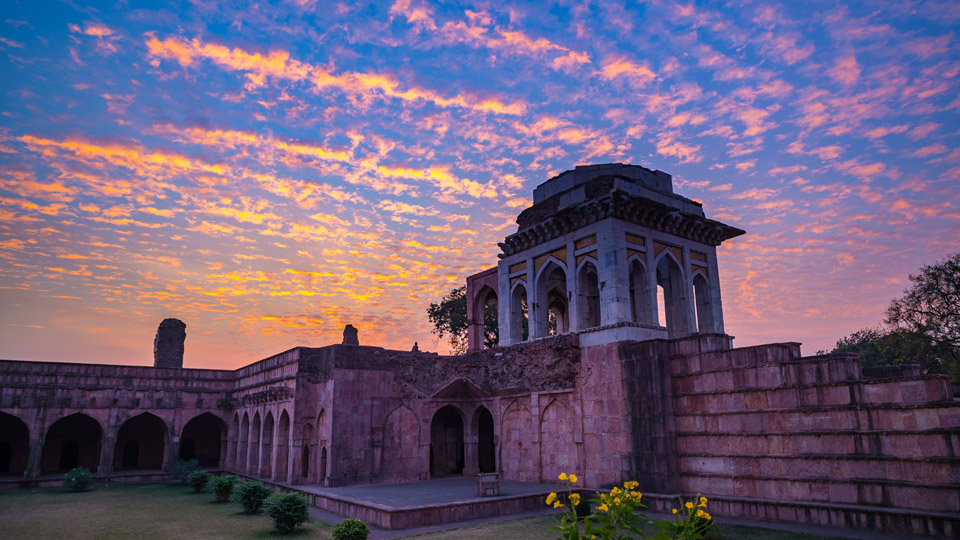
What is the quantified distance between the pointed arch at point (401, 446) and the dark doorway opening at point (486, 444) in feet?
12.5

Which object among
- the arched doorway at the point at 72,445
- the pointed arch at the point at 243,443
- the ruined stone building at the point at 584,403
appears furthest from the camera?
the arched doorway at the point at 72,445

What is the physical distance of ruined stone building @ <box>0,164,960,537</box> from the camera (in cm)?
1259

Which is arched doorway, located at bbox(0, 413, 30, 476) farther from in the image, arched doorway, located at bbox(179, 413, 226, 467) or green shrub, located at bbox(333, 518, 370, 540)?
green shrub, located at bbox(333, 518, 370, 540)

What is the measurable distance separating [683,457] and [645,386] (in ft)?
7.12

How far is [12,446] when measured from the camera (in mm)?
29797

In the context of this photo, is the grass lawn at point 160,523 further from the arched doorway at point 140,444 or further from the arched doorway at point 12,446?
the arched doorway at point 140,444

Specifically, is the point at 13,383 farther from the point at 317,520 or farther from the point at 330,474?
the point at 317,520

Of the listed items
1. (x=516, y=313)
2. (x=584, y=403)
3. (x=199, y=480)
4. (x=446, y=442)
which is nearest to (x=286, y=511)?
(x=584, y=403)

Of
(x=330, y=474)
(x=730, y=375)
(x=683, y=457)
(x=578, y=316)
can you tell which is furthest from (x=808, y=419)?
(x=330, y=474)

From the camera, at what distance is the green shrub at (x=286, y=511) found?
13.7 m

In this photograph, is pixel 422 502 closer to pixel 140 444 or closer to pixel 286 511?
pixel 286 511

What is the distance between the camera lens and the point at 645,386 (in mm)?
16984

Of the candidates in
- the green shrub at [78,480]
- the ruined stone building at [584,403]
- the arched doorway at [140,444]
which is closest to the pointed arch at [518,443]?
the ruined stone building at [584,403]

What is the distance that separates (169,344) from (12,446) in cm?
899
